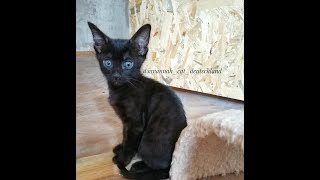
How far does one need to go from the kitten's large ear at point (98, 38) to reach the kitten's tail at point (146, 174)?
0.32 m

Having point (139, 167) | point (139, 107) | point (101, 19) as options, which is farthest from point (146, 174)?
point (101, 19)

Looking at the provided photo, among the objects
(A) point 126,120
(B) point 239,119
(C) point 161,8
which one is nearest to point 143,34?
(C) point 161,8

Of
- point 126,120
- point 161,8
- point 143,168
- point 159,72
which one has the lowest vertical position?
point 143,168

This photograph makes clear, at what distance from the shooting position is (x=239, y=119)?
94 cm

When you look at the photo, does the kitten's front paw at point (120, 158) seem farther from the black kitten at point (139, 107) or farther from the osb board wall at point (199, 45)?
the osb board wall at point (199, 45)

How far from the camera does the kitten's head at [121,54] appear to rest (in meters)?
0.92

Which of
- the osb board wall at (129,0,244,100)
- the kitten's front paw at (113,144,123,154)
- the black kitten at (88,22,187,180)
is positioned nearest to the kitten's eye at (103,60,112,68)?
the black kitten at (88,22,187,180)

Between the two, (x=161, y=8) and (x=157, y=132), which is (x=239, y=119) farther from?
(x=161, y=8)

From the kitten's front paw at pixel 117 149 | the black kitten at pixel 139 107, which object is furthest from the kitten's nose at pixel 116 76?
the kitten's front paw at pixel 117 149

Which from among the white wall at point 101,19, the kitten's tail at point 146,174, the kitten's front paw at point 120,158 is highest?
the white wall at point 101,19

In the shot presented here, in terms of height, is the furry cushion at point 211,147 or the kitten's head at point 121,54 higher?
the kitten's head at point 121,54

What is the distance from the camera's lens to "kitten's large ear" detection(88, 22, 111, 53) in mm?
906

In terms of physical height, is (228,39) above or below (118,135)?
above
